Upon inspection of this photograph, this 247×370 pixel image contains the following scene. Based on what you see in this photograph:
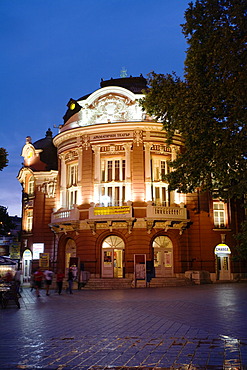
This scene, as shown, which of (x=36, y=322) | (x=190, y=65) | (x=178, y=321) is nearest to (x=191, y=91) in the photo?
(x=190, y=65)

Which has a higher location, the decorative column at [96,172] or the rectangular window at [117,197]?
the decorative column at [96,172]

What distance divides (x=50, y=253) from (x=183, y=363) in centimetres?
3080

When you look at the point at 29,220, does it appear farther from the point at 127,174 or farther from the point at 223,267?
the point at 223,267

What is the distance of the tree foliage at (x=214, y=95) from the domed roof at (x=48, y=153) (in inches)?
932

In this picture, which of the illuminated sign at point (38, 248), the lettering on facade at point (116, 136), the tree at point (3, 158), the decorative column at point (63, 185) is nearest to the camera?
the tree at point (3, 158)

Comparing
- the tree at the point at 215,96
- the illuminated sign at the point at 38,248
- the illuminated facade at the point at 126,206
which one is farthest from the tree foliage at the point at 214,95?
the illuminated sign at the point at 38,248

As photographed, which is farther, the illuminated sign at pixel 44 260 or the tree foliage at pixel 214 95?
the illuminated sign at pixel 44 260

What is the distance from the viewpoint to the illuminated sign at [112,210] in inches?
1222

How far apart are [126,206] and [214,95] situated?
1629 cm

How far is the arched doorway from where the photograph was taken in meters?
32.3

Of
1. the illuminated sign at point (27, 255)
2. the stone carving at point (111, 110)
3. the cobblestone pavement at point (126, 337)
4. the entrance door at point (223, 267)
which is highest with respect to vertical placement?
the stone carving at point (111, 110)

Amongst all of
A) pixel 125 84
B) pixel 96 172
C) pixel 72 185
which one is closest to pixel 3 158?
pixel 96 172

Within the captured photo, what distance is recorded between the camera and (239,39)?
15617 mm

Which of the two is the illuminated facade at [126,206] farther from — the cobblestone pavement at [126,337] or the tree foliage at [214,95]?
the cobblestone pavement at [126,337]
